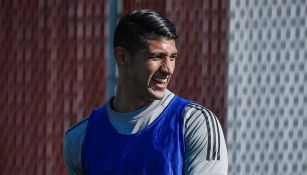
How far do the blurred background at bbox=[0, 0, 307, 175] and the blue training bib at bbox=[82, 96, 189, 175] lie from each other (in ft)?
9.39

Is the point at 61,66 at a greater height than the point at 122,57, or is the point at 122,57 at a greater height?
the point at 122,57

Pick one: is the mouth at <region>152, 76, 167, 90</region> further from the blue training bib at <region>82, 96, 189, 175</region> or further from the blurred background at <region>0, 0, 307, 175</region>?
the blurred background at <region>0, 0, 307, 175</region>

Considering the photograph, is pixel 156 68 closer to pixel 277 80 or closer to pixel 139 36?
pixel 139 36

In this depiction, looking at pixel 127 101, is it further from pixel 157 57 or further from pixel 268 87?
pixel 268 87

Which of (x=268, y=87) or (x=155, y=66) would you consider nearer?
(x=155, y=66)

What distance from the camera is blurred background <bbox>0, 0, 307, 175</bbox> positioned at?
6828mm

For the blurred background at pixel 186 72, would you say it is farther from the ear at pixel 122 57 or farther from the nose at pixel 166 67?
the nose at pixel 166 67

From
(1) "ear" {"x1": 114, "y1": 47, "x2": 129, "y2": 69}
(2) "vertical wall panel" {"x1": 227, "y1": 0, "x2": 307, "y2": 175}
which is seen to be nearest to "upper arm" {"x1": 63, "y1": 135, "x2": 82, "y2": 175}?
(1) "ear" {"x1": 114, "y1": 47, "x2": 129, "y2": 69}

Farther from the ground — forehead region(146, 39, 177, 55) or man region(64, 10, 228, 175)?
forehead region(146, 39, 177, 55)

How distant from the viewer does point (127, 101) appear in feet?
12.7

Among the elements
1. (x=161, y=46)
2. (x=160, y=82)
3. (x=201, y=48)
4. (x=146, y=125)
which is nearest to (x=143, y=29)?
(x=161, y=46)

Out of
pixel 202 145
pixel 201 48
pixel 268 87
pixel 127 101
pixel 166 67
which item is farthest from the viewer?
pixel 201 48

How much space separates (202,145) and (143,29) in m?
0.48

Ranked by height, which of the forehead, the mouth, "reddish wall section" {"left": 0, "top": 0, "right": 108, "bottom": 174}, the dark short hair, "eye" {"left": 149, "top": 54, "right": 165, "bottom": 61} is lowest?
"reddish wall section" {"left": 0, "top": 0, "right": 108, "bottom": 174}
